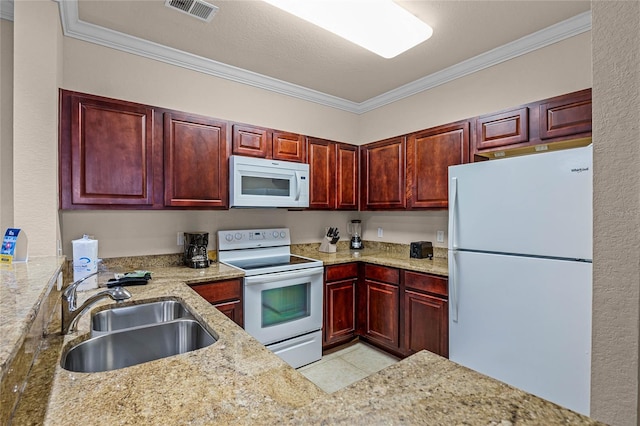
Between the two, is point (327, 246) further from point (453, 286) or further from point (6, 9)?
point (6, 9)

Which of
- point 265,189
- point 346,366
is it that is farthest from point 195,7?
point 346,366

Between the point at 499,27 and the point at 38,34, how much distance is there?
9.73ft

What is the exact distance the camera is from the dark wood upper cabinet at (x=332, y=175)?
10.3 feet

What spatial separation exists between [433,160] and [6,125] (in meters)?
3.04

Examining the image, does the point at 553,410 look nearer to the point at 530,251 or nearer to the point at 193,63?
the point at 530,251

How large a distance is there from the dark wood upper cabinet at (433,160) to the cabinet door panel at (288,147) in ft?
3.30

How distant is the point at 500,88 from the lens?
2672 millimetres

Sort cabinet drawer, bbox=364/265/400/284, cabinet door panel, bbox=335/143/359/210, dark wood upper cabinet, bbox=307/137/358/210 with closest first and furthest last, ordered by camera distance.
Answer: cabinet drawer, bbox=364/265/400/284 → dark wood upper cabinet, bbox=307/137/358/210 → cabinet door panel, bbox=335/143/359/210

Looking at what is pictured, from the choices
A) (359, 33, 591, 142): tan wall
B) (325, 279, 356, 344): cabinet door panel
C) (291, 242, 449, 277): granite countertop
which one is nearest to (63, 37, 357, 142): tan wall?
(359, 33, 591, 142): tan wall

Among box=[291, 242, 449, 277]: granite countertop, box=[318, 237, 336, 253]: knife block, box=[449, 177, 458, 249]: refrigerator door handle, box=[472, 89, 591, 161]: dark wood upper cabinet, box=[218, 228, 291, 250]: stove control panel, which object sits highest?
box=[472, 89, 591, 161]: dark wood upper cabinet

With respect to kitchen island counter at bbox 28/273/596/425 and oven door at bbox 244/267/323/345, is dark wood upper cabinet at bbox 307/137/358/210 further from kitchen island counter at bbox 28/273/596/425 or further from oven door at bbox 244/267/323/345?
kitchen island counter at bbox 28/273/596/425

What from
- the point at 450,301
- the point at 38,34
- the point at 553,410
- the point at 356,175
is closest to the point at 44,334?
the point at 553,410

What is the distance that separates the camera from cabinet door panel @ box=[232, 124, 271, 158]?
105 inches

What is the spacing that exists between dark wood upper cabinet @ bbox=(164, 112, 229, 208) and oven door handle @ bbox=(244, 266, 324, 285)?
0.66 metres
